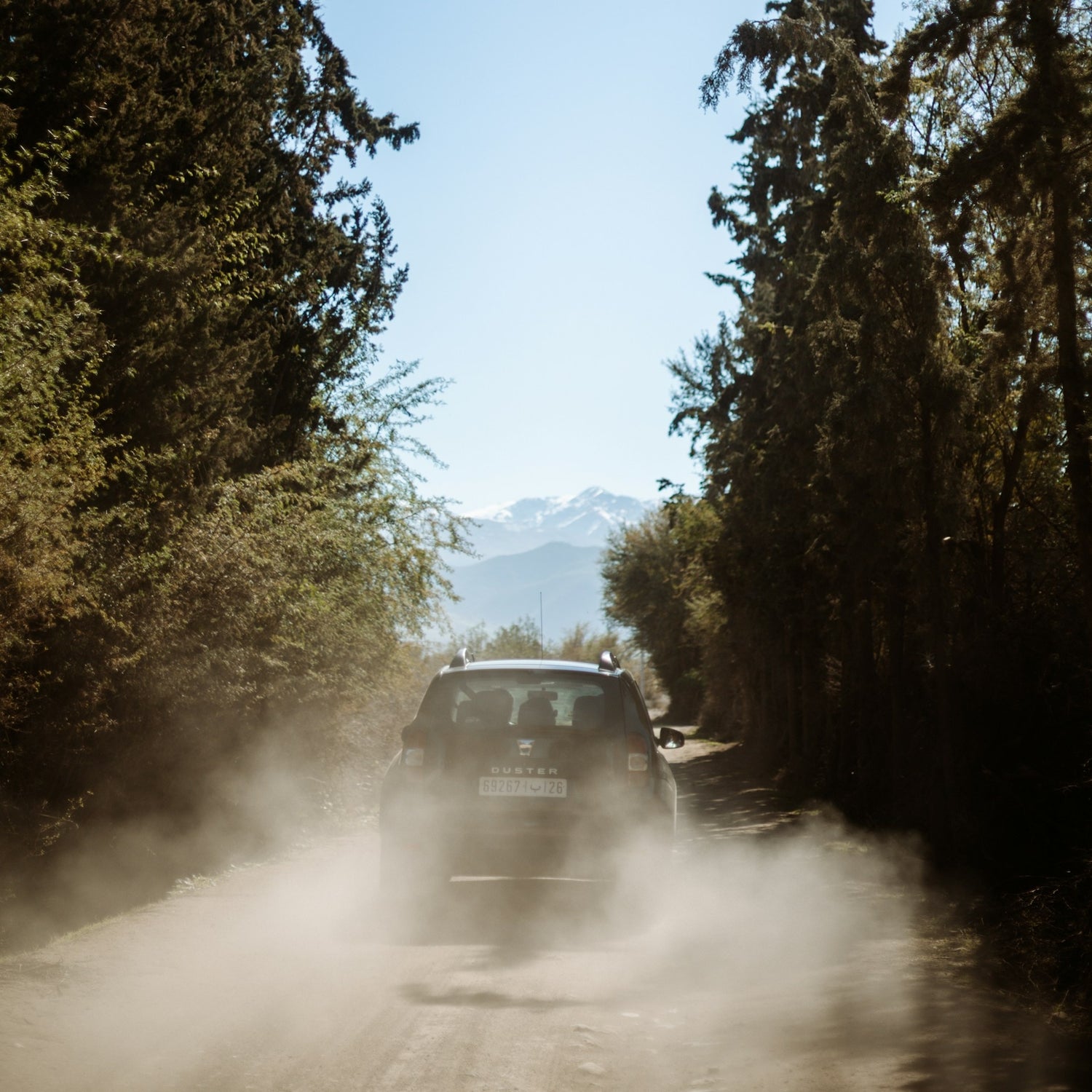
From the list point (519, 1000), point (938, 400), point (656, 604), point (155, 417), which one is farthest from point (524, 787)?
point (656, 604)

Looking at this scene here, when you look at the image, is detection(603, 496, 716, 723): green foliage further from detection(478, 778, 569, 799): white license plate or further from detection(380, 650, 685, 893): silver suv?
detection(478, 778, 569, 799): white license plate

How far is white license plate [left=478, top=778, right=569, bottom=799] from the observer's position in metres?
8.94

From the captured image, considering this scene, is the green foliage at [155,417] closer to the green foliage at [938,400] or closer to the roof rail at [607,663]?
the roof rail at [607,663]

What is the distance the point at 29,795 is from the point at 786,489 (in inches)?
632

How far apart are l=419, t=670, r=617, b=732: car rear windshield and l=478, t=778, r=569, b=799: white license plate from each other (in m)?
0.40

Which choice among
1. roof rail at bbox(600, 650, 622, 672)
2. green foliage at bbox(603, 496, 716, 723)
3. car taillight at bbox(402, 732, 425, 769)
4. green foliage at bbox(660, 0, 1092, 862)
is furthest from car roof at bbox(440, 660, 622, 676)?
green foliage at bbox(603, 496, 716, 723)

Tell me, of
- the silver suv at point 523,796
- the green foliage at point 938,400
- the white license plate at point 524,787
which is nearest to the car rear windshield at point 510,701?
the silver suv at point 523,796

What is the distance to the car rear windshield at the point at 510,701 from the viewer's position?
9320 millimetres

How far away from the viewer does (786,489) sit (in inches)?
885

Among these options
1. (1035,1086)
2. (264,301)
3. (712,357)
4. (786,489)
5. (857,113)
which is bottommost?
(1035,1086)

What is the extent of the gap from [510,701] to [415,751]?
889 millimetres

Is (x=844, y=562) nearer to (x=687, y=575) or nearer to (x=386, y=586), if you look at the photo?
(x=386, y=586)

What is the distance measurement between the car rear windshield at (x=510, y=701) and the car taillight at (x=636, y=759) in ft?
0.66

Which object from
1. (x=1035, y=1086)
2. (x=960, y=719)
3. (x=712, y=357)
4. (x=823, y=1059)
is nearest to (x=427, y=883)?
(x=823, y=1059)
